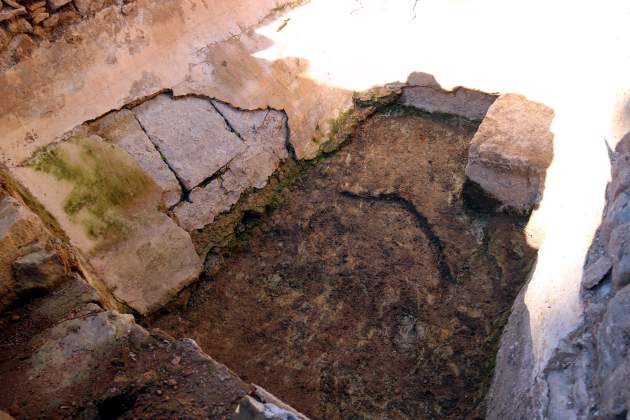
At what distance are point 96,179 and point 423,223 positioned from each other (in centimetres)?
209

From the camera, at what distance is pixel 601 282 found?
2002 mm

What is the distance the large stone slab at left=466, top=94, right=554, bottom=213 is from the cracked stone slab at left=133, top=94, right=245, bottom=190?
1.63 metres

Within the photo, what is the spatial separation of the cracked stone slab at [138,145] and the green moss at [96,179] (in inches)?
1.9

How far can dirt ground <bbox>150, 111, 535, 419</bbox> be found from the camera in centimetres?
285

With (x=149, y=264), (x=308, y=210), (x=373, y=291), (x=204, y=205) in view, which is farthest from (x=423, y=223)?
(x=149, y=264)

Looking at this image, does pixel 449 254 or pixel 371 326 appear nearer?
pixel 371 326

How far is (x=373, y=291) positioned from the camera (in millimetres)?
3266

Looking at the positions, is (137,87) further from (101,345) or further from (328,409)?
(328,409)

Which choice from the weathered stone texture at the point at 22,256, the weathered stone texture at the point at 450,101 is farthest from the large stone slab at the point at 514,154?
the weathered stone texture at the point at 22,256

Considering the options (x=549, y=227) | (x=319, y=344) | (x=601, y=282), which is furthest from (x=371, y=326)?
(x=601, y=282)

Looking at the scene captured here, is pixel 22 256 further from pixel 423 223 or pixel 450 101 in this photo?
pixel 450 101

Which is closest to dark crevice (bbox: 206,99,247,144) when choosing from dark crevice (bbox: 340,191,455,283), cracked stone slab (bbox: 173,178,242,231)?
cracked stone slab (bbox: 173,178,242,231)

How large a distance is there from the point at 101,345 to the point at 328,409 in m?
1.19

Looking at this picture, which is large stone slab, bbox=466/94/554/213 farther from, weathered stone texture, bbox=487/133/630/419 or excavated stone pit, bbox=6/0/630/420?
weathered stone texture, bbox=487/133/630/419
